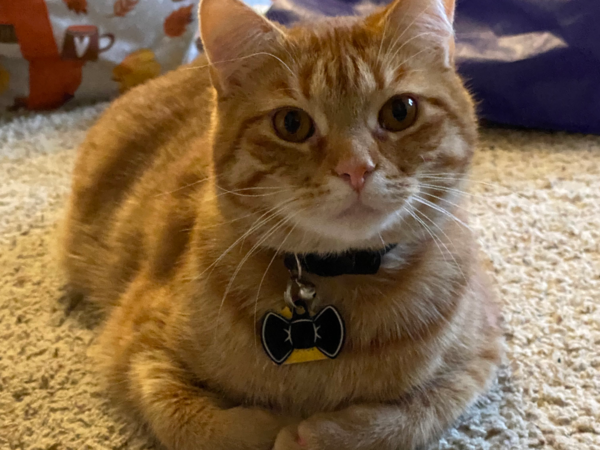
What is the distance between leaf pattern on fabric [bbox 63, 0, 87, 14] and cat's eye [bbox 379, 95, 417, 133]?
1.61 m

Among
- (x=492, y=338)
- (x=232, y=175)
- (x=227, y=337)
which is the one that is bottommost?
(x=227, y=337)

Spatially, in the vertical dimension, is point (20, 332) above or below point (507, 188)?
below

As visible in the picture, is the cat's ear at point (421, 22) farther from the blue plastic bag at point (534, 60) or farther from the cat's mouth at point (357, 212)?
the blue plastic bag at point (534, 60)

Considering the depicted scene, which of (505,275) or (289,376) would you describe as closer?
(289,376)

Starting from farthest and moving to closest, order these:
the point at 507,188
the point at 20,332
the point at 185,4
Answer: the point at 185,4 → the point at 507,188 → the point at 20,332

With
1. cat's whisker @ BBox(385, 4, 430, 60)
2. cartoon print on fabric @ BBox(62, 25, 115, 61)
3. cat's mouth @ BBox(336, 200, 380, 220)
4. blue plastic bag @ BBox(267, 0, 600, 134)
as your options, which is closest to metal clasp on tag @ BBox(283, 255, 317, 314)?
cat's mouth @ BBox(336, 200, 380, 220)

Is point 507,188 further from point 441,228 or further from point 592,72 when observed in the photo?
point 441,228

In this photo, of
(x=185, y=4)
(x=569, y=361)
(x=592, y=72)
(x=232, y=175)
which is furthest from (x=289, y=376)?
(x=185, y=4)

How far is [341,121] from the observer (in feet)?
2.93

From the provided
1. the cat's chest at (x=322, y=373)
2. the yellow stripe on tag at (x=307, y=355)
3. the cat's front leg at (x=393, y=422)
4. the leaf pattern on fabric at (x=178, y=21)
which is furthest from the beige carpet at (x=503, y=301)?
the leaf pattern on fabric at (x=178, y=21)

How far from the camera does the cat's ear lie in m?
0.95

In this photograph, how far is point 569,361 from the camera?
1287mm

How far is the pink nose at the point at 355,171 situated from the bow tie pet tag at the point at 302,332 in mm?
237

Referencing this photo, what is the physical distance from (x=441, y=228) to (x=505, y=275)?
57cm
